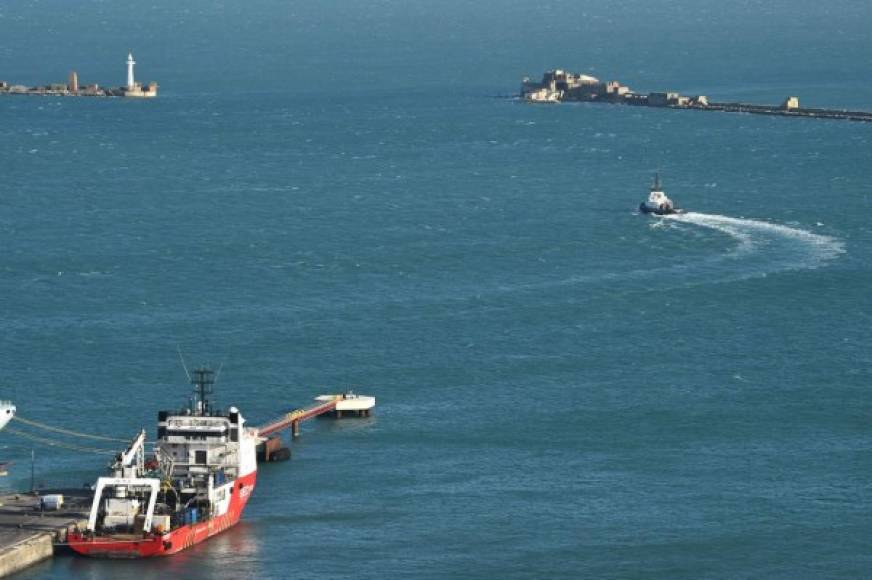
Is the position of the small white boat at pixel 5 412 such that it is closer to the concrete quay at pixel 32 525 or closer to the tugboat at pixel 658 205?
the concrete quay at pixel 32 525

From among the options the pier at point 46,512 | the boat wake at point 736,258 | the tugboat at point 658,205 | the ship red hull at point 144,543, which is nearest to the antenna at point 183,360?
the pier at point 46,512

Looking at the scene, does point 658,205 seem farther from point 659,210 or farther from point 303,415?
point 303,415

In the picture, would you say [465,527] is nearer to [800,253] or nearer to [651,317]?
[651,317]

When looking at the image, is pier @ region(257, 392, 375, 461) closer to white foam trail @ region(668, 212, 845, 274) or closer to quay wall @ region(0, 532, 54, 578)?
quay wall @ region(0, 532, 54, 578)

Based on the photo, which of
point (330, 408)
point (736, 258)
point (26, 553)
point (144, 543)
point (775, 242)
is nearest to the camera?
point (26, 553)

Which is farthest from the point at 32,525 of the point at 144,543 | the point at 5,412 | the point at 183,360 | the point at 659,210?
the point at 659,210

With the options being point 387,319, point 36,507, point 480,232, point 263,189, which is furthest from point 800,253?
point 36,507

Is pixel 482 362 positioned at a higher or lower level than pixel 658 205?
lower

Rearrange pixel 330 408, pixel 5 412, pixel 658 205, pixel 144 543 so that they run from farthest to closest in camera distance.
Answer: pixel 658 205, pixel 330 408, pixel 5 412, pixel 144 543
